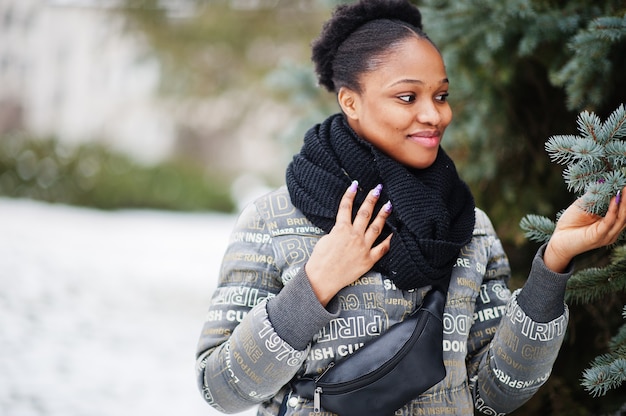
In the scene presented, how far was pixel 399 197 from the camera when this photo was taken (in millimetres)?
1729

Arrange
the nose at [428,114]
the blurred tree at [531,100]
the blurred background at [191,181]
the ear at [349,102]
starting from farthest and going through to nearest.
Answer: the blurred background at [191,181] < the blurred tree at [531,100] < the ear at [349,102] < the nose at [428,114]

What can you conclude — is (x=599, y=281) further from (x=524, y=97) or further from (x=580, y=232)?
(x=524, y=97)

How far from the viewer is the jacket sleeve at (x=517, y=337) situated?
5.44 feet

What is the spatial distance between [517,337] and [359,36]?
95 cm

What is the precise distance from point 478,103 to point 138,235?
22.9 feet

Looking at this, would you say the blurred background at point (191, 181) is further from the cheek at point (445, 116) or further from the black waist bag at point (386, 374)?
the black waist bag at point (386, 374)

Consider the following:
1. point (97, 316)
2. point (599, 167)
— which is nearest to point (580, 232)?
point (599, 167)

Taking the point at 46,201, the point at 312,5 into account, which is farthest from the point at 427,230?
the point at 46,201

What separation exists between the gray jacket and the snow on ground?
204 centimetres

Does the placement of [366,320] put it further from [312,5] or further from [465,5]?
[312,5]

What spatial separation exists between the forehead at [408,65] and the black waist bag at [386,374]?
64cm

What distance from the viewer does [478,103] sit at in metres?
3.01

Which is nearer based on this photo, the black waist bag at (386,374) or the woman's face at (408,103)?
the black waist bag at (386,374)

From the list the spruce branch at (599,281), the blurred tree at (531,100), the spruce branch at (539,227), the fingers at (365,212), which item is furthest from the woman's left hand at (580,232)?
the blurred tree at (531,100)
